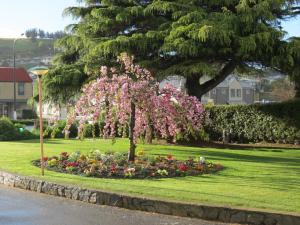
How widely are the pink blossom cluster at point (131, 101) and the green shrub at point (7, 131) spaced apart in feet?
45.5

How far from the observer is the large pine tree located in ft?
71.9

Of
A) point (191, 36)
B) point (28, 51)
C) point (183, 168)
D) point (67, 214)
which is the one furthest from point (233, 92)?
point (28, 51)

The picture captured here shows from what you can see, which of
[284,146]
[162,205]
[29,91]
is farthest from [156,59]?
[29,91]

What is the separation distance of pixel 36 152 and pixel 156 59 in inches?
295

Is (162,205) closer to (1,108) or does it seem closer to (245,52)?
(245,52)

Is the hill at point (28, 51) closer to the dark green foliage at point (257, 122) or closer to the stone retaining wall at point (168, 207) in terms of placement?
the dark green foliage at point (257, 122)

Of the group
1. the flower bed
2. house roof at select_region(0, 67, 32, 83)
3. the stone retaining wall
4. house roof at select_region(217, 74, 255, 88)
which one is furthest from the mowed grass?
house roof at select_region(217, 74, 255, 88)

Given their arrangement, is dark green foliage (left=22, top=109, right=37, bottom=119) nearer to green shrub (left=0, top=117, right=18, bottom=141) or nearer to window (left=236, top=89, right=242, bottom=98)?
green shrub (left=0, top=117, right=18, bottom=141)

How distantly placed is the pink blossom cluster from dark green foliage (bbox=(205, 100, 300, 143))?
1050cm

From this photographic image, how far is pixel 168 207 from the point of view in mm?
9289

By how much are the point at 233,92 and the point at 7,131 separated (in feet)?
241

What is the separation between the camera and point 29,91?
73562 millimetres

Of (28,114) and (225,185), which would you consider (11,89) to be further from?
(225,185)

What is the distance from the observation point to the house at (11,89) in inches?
2827
